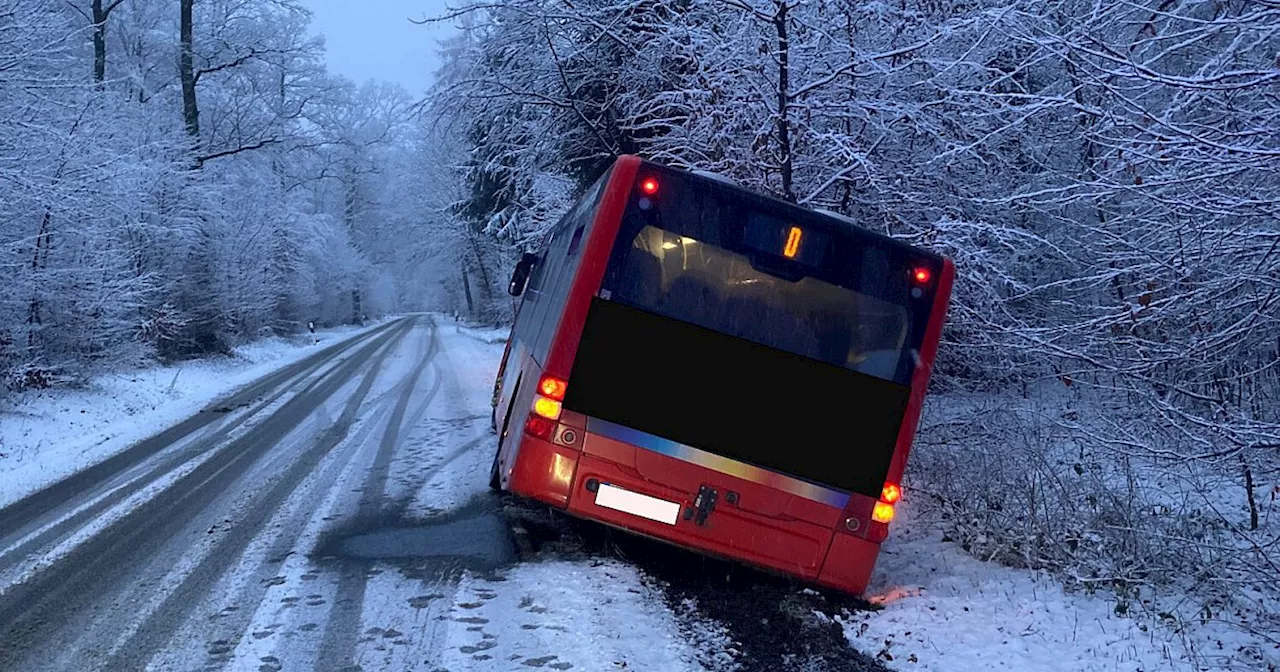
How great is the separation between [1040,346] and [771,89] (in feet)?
12.7

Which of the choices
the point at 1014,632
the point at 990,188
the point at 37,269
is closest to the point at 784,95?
the point at 990,188

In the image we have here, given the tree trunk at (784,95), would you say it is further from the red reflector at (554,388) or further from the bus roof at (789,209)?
the red reflector at (554,388)

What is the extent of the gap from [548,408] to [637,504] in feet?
2.90

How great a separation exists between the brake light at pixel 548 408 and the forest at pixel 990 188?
129 inches

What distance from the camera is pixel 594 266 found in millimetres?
5625

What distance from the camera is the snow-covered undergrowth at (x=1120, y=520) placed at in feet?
17.0

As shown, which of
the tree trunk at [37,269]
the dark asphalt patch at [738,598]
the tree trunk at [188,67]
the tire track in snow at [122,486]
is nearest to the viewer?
the dark asphalt patch at [738,598]

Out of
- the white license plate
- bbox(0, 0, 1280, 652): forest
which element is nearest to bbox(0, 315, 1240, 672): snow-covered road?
the white license plate

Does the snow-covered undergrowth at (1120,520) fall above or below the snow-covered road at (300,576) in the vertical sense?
above

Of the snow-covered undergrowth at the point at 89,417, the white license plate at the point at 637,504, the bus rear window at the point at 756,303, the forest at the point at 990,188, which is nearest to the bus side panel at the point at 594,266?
the bus rear window at the point at 756,303

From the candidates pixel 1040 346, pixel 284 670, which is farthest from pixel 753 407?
pixel 284 670

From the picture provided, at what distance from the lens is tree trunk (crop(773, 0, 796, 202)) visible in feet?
25.8

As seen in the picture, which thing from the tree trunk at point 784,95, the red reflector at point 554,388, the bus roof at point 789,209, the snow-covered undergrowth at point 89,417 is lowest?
the snow-covered undergrowth at point 89,417

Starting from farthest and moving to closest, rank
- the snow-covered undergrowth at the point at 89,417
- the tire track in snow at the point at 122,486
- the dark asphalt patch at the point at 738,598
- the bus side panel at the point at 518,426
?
the snow-covered undergrowth at the point at 89,417 < the tire track in snow at the point at 122,486 < the bus side panel at the point at 518,426 < the dark asphalt patch at the point at 738,598
